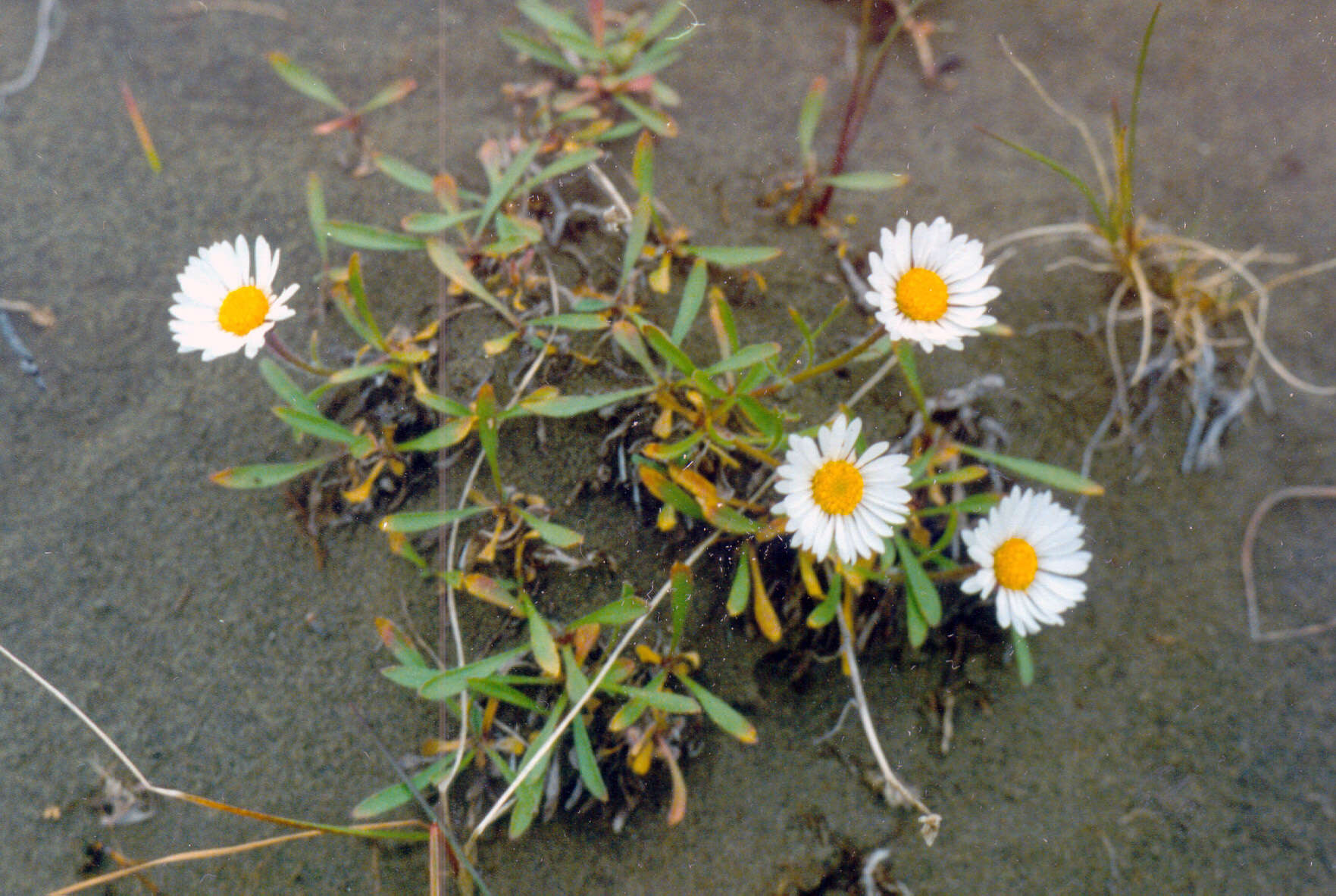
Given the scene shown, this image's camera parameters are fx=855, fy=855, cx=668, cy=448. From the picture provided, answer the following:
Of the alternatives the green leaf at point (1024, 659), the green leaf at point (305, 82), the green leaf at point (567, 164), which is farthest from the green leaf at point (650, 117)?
the green leaf at point (1024, 659)

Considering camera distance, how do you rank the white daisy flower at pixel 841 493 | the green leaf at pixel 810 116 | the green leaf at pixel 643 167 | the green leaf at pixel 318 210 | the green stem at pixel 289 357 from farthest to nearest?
the green leaf at pixel 810 116
the green leaf at pixel 318 210
the green leaf at pixel 643 167
the green stem at pixel 289 357
the white daisy flower at pixel 841 493

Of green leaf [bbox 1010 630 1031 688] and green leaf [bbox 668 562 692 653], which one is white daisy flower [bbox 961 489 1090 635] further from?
green leaf [bbox 668 562 692 653]

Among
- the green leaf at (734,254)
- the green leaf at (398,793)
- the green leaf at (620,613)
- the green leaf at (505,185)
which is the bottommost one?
the green leaf at (398,793)

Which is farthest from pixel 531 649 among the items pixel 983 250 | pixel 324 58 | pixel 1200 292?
pixel 1200 292

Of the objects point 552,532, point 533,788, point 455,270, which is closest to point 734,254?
point 455,270

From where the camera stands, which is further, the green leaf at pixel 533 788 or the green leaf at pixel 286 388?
the green leaf at pixel 286 388

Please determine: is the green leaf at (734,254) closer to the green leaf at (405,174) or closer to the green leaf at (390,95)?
the green leaf at (405,174)

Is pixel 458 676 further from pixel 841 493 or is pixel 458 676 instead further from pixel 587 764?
pixel 841 493
